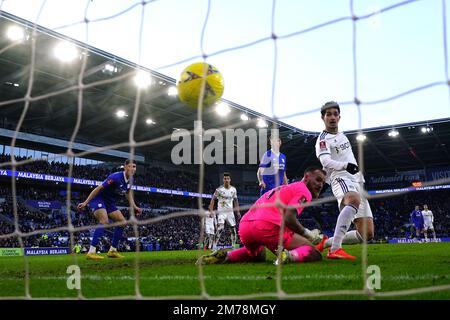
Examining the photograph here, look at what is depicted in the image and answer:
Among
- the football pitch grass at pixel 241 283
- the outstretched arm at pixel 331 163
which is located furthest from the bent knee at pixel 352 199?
the football pitch grass at pixel 241 283

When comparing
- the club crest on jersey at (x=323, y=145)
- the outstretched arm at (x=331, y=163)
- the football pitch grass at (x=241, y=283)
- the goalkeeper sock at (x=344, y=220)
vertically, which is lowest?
the football pitch grass at (x=241, y=283)

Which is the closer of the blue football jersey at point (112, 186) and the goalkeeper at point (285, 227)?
the goalkeeper at point (285, 227)

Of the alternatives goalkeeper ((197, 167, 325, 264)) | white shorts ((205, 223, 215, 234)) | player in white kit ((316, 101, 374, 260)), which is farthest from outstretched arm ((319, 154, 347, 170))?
white shorts ((205, 223, 215, 234))

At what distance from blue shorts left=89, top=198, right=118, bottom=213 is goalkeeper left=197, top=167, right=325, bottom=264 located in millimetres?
3575

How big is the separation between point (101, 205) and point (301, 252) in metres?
4.44

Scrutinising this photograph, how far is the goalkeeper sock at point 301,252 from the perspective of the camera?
15.7 ft

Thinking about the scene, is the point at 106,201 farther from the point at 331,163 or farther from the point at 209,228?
the point at 331,163

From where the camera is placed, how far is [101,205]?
7.89 metres

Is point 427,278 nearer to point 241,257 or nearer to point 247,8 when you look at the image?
point 241,257

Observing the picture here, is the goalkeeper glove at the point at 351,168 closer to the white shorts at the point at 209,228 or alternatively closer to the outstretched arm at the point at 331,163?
the outstretched arm at the point at 331,163

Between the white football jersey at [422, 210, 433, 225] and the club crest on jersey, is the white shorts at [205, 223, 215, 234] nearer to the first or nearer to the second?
the club crest on jersey
